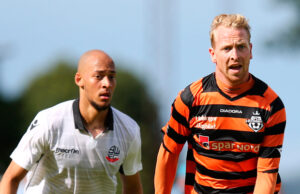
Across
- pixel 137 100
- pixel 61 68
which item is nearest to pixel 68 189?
pixel 137 100

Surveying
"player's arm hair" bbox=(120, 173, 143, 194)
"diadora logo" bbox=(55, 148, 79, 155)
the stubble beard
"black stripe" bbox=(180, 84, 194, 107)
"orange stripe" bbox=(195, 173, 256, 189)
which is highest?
"black stripe" bbox=(180, 84, 194, 107)

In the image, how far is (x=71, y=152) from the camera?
826cm

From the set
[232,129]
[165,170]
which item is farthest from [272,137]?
[165,170]

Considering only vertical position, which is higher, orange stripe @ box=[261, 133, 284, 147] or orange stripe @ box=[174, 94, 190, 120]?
orange stripe @ box=[174, 94, 190, 120]

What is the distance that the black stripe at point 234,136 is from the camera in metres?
7.34

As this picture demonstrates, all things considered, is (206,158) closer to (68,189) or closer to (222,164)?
(222,164)

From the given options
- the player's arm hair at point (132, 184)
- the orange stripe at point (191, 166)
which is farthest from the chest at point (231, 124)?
the player's arm hair at point (132, 184)

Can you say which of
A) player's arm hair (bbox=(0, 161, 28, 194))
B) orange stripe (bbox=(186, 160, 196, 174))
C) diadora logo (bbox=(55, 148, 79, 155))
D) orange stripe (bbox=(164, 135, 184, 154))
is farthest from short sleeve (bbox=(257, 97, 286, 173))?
player's arm hair (bbox=(0, 161, 28, 194))

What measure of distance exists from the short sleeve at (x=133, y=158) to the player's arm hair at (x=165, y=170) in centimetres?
81

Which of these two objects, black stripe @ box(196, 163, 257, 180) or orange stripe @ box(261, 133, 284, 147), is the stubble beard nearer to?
black stripe @ box(196, 163, 257, 180)

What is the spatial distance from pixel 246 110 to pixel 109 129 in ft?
5.55

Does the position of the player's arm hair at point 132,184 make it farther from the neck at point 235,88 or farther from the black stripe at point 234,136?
the neck at point 235,88

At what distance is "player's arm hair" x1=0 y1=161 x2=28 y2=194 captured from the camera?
800 cm

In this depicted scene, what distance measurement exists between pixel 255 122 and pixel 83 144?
6.41 feet
